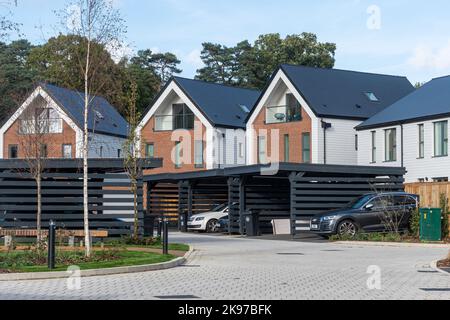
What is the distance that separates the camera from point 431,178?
4341 centimetres

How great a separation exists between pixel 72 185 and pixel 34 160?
151 cm

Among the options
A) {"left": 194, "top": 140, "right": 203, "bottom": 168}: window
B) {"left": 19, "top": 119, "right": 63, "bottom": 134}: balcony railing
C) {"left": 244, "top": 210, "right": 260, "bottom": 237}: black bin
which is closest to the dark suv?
{"left": 244, "top": 210, "right": 260, "bottom": 237}: black bin

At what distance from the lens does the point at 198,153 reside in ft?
184

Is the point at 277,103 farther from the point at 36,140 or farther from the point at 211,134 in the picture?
the point at 36,140

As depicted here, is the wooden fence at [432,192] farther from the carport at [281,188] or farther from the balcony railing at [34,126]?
the balcony railing at [34,126]

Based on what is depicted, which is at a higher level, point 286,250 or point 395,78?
point 395,78

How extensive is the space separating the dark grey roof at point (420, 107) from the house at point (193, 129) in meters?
10.7

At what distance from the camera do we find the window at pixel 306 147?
49531mm

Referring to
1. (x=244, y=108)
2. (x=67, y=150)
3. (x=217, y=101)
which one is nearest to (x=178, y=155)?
(x=217, y=101)

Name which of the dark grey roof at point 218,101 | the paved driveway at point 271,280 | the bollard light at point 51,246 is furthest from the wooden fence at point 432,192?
the dark grey roof at point 218,101

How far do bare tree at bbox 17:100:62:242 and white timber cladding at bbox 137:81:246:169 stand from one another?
18.5 metres
